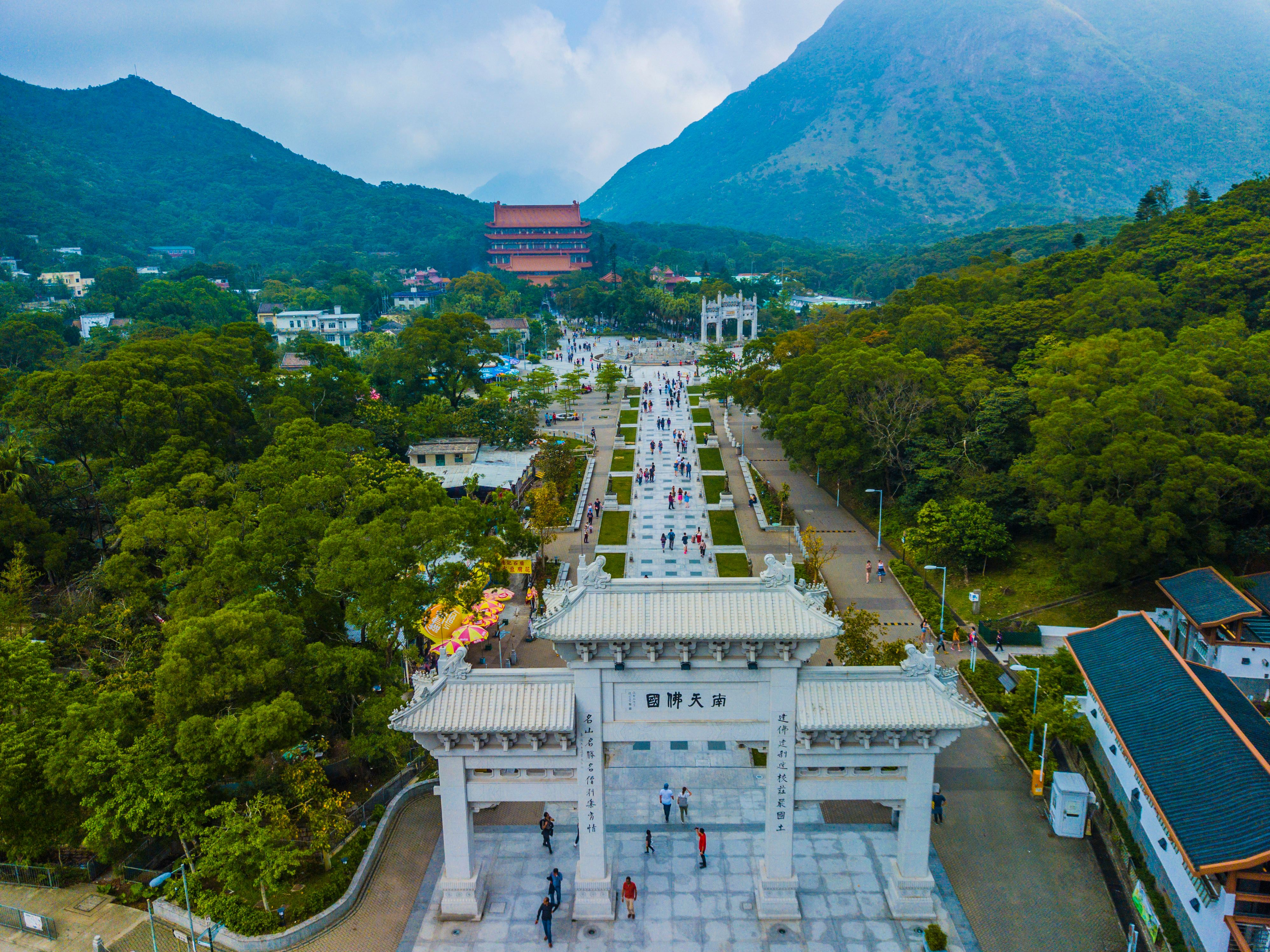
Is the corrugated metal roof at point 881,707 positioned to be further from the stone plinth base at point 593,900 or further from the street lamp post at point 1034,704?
the street lamp post at point 1034,704

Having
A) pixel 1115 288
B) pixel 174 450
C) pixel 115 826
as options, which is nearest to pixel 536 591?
pixel 174 450

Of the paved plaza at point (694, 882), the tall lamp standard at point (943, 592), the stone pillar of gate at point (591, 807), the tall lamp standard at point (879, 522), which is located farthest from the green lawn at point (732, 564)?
the stone pillar of gate at point (591, 807)

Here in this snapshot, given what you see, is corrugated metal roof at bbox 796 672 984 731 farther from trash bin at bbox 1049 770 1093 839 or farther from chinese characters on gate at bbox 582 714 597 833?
trash bin at bbox 1049 770 1093 839

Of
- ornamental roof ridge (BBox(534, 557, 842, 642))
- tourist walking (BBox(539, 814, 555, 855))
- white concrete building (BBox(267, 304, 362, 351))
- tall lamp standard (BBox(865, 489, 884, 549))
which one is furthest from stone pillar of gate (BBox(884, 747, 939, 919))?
white concrete building (BBox(267, 304, 362, 351))

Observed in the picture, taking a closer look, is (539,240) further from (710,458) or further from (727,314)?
(710,458)

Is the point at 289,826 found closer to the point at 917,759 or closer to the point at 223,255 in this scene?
the point at 917,759

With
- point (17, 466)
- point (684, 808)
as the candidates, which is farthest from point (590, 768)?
point (17, 466)
